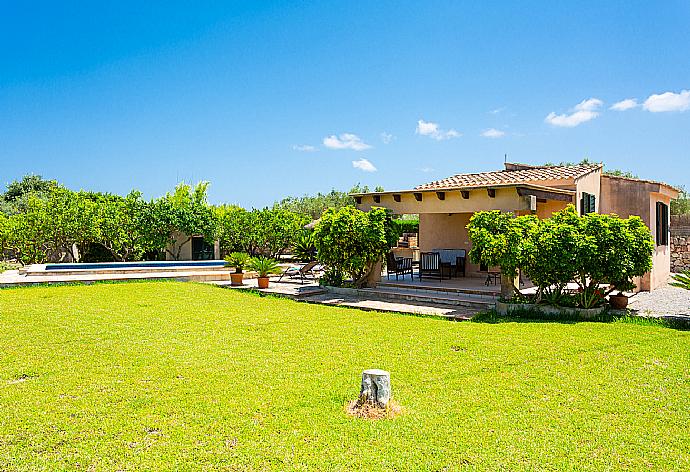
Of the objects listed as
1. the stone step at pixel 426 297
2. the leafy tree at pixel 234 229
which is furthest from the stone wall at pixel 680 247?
the leafy tree at pixel 234 229

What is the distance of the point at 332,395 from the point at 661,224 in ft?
58.7

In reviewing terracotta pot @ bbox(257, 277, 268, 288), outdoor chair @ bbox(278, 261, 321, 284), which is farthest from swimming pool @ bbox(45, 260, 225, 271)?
terracotta pot @ bbox(257, 277, 268, 288)

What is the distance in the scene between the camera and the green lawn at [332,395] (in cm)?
476

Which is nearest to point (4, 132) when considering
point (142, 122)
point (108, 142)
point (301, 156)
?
point (108, 142)

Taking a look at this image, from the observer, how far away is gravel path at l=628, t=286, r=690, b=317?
42.2ft

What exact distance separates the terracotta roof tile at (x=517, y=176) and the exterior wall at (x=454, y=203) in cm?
55

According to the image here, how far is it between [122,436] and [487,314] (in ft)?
32.4

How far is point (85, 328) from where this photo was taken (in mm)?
10812

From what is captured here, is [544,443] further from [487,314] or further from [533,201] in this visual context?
[533,201]

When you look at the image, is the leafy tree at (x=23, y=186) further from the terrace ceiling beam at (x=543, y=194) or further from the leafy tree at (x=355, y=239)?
the terrace ceiling beam at (x=543, y=194)

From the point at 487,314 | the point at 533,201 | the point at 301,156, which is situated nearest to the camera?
the point at 487,314

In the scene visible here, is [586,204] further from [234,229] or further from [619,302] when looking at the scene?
[234,229]

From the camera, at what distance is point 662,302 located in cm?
1456

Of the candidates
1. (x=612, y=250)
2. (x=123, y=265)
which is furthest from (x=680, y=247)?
(x=123, y=265)
